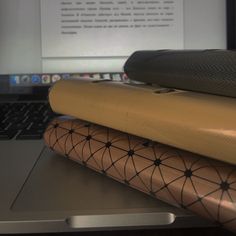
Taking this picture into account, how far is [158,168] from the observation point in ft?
0.87

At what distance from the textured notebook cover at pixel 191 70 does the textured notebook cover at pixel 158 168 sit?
0.17 ft

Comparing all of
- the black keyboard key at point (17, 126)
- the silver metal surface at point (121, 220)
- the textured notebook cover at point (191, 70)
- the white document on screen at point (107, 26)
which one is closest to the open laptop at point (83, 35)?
the white document on screen at point (107, 26)

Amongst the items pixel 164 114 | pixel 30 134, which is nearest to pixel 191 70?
pixel 164 114

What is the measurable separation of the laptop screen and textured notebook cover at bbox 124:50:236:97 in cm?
33

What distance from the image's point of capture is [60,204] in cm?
26

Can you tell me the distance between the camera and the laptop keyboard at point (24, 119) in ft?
1.49

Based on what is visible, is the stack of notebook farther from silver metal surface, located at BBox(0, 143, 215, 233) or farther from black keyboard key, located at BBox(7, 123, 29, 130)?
black keyboard key, located at BBox(7, 123, 29, 130)

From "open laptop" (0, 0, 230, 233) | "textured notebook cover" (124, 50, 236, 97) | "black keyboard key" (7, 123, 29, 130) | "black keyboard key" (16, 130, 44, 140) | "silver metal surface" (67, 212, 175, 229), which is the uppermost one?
"open laptop" (0, 0, 230, 233)

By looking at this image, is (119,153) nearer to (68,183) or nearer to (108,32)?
(68,183)

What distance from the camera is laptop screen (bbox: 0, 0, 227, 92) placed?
702 millimetres

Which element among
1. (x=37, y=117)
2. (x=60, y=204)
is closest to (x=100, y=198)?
(x=60, y=204)

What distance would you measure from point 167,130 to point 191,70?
0.07 m

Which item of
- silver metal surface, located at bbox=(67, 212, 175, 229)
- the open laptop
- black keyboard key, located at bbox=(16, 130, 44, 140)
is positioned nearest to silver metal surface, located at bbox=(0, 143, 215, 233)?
silver metal surface, located at bbox=(67, 212, 175, 229)

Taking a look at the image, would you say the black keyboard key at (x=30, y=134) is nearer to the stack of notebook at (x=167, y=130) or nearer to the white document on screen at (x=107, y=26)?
the stack of notebook at (x=167, y=130)
